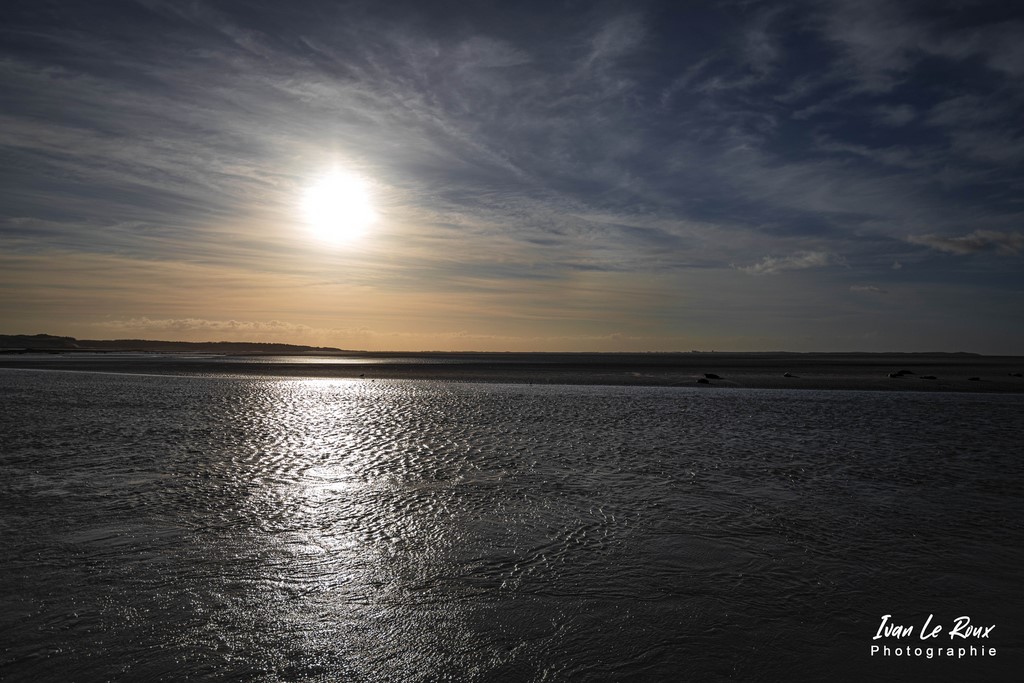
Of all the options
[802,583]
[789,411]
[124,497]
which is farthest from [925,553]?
[789,411]

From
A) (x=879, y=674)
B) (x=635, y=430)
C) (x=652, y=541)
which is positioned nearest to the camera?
(x=879, y=674)

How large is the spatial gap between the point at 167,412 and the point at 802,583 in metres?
26.5

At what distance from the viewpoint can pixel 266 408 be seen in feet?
92.8

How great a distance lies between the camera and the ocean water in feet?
20.1

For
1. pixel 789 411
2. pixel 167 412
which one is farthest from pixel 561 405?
pixel 167 412

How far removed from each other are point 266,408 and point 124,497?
1660cm

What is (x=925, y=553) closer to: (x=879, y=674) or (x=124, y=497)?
(x=879, y=674)

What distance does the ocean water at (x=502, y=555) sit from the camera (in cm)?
612

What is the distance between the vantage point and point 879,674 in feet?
19.3

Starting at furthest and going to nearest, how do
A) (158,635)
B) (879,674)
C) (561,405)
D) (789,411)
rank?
1. (561,405)
2. (789,411)
3. (158,635)
4. (879,674)

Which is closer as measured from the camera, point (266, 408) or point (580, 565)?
point (580, 565)

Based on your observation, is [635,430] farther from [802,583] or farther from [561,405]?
[802,583]

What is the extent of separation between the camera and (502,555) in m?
9.21

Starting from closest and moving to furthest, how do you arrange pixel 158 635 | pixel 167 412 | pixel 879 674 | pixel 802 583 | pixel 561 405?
1. pixel 879 674
2. pixel 158 635
3. pixel 802 583
4. pixel 167 412
5. pixel 561 405
